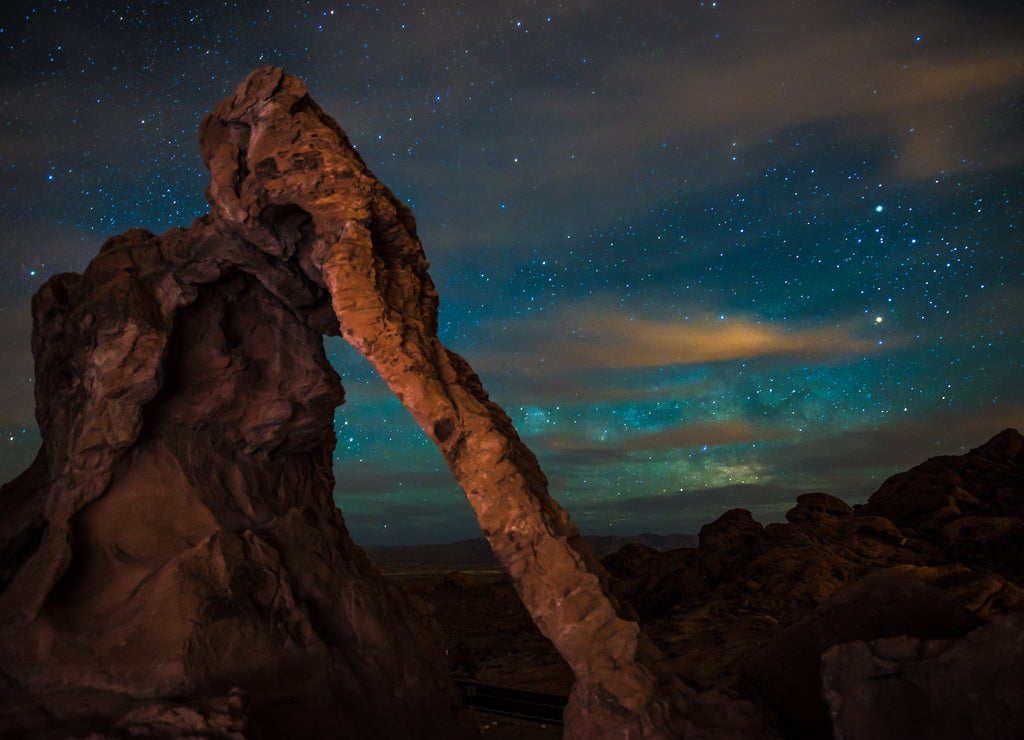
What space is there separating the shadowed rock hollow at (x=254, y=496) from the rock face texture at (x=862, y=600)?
1.41m

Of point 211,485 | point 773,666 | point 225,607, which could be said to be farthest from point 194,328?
point 773,666

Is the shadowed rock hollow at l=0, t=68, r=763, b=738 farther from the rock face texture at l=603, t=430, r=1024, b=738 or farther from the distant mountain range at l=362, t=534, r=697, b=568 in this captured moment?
the distant mountain range at l=362, t=534, r=697, b=568

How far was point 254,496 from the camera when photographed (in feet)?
27.1

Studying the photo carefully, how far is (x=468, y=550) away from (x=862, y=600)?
10969 cm

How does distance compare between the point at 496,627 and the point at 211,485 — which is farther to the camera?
the point at 496,627

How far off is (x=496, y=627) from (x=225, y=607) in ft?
59.8

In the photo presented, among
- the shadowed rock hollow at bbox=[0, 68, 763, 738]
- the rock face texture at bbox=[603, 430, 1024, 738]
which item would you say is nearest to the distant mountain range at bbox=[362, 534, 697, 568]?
the rock face texture at bbox=[603, 430, 1024, 738]

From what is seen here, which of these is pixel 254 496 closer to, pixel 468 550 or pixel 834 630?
pixel 834 630

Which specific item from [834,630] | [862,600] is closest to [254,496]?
[834,630]

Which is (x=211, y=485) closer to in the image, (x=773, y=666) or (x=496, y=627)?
(x=773, y=666)

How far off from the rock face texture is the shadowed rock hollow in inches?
55.4

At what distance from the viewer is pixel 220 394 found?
8.14 m

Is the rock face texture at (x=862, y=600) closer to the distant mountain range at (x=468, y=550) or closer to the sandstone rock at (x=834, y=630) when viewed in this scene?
the sandstone rock at (x=834, y=630)

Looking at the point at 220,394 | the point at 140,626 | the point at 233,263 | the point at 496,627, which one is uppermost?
the point at 233,263
